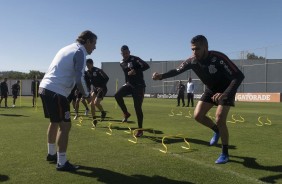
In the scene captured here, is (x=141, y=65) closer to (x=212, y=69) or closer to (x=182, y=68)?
(x=182, y=68)

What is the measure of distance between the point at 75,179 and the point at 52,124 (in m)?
1.27

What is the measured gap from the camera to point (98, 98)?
12.9m

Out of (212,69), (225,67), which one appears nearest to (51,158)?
(212,69)

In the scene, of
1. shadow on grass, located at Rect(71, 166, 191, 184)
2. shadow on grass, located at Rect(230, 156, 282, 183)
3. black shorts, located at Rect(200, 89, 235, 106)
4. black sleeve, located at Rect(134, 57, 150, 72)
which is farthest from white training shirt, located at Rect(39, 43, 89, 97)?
black sleeve, located at Rect(134, 57, 150, 72)

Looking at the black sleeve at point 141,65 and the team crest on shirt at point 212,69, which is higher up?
the black sleeve at point 141,65

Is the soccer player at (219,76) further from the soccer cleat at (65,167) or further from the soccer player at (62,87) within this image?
the soccer cleat at (65,167)

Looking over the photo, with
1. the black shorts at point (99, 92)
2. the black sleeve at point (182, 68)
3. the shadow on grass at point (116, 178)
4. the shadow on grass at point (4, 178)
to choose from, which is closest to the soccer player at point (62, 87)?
the shadow on grass at point (116, 178)

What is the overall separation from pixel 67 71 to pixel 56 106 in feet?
1.85

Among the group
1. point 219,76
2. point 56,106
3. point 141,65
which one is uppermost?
point 141,65

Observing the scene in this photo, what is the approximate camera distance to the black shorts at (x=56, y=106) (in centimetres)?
561

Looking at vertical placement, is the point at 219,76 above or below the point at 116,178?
above

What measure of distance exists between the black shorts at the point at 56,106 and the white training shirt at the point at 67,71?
0.24ft

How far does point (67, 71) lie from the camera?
5660 mm

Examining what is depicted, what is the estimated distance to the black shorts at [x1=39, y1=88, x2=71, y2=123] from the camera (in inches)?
221
